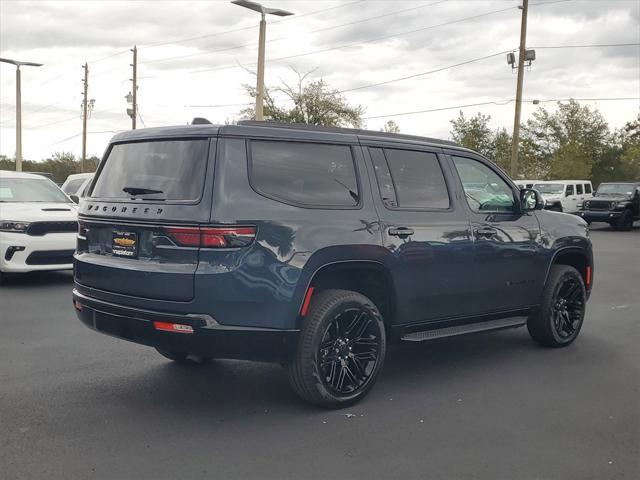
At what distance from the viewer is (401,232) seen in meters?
5.09

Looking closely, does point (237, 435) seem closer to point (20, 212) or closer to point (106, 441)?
point (106, 441)

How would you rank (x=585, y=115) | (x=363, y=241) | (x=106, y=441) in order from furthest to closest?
(x=585, y=115)
(x=363, y=241)
(x=106, y=441)

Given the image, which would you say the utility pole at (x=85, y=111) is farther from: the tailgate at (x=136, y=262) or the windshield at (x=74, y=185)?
the tailgate at (x=136, y=262)

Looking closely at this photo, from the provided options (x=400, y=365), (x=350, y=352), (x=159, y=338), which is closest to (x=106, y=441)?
(x=159, y=338)

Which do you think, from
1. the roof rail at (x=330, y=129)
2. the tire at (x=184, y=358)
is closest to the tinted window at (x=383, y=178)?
the roof rail at (x=330, y=129)

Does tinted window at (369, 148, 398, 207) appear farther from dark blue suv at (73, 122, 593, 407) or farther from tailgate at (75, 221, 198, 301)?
tailgate at (75, 221, 198, 301)

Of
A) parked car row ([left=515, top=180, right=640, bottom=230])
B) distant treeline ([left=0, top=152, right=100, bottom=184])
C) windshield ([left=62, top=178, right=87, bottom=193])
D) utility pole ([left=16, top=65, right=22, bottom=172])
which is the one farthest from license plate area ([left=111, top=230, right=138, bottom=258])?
distant treeline ([left=0, top=152, right=100, bottom=184])

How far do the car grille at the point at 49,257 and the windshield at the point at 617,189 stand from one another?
22.4 metres

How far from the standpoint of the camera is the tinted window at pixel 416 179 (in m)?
5.29

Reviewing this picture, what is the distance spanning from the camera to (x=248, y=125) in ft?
15.2

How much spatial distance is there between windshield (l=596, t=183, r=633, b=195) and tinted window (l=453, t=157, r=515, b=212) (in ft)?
75.2

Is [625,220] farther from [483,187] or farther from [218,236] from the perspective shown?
[218,236]

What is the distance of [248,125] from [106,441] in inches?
82.9

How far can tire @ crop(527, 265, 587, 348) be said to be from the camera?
643 centimetres
